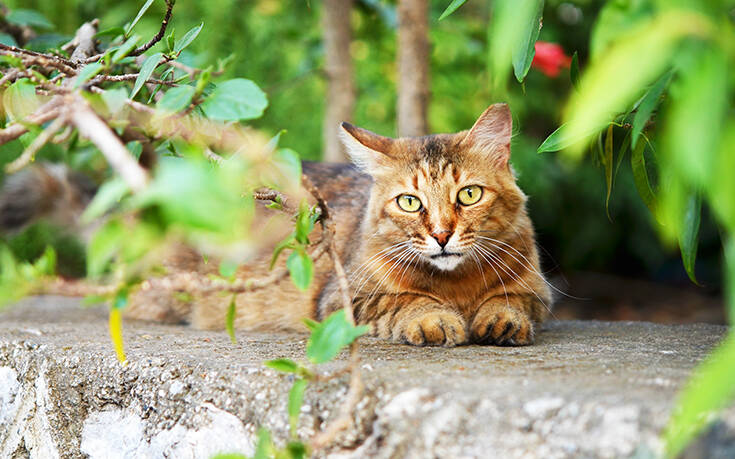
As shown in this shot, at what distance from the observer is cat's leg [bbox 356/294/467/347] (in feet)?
6.18

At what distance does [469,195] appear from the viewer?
7.04 feet

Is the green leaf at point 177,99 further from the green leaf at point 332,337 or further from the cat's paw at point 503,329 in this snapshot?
the cat's paw at point 503,329

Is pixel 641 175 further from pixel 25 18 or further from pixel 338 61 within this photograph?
pixel 338 61

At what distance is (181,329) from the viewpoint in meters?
2.48

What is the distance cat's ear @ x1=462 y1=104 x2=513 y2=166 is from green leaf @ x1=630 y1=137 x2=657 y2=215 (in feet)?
2.06

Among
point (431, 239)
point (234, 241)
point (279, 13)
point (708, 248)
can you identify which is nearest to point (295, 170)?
point (234, 241)

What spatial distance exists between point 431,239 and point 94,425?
3.36 feet

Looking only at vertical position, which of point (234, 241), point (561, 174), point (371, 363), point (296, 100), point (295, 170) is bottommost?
point (371, 363)

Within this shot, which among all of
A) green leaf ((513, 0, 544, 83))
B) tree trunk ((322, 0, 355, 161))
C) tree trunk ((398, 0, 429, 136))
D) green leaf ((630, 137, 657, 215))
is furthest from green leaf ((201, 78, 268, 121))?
tree trunk ((322, 0, 355, 161))

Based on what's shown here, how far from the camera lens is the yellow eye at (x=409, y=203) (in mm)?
2141

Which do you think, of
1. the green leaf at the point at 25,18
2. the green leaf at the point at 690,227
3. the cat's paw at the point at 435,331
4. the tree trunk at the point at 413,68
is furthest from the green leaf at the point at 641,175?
the green leaf at the point at 25,18

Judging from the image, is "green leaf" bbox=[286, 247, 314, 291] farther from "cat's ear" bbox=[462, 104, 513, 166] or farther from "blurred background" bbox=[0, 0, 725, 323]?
"blurred background" bbox=[0, 0, 725, 323]

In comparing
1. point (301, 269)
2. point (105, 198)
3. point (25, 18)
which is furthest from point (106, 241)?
point (25, 18)

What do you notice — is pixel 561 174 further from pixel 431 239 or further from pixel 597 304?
pixel 431 239
